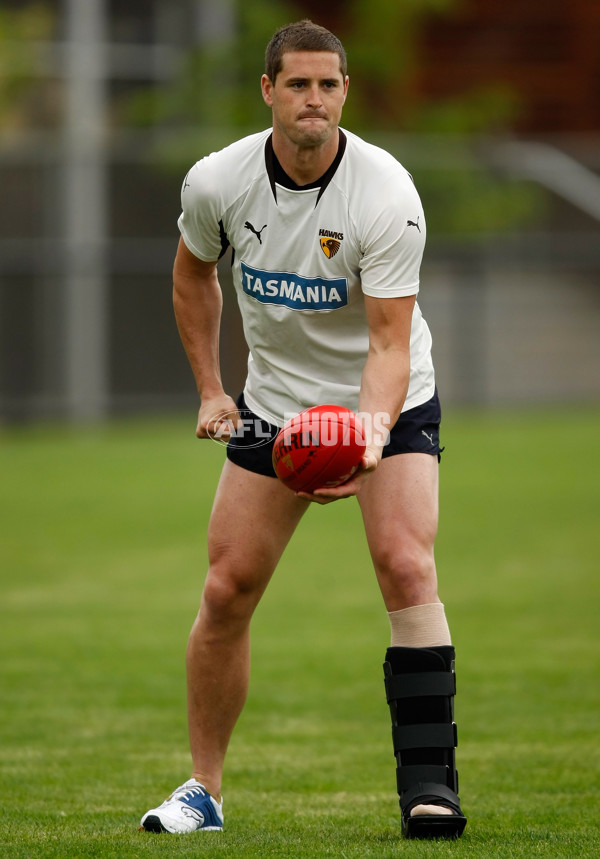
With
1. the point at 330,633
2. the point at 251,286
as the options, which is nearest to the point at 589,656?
the point at 330,633

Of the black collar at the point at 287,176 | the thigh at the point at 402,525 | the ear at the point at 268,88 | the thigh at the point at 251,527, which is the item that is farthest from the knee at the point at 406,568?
the ear at the point at 268,88

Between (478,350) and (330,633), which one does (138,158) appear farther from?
(330,633)

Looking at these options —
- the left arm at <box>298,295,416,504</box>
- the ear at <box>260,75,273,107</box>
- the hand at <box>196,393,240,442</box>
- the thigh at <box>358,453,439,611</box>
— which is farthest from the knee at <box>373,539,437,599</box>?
the ear at <box>260,75,273,107</box>

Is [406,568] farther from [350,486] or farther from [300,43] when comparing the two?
[300,43]

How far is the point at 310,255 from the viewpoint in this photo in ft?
14.4

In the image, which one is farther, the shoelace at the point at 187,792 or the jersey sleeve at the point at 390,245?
the shoelace at the point at 187,792

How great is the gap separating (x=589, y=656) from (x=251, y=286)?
159 inches

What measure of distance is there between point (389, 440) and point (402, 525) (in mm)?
311

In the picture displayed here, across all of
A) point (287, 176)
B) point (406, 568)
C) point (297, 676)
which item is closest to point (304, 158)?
point (287, 176)

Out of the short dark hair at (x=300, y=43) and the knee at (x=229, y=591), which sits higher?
the short dark hair at (x=300, y=43)

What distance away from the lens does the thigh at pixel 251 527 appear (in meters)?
4.53

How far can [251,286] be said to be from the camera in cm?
455

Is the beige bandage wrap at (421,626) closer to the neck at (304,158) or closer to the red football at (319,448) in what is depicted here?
the red football at (319,448)

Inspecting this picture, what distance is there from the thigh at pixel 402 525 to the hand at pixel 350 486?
21 cm
